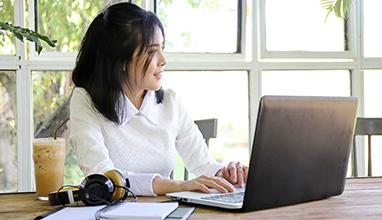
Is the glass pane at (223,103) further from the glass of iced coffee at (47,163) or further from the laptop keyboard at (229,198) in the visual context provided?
the laptop keyboard at (229,198)

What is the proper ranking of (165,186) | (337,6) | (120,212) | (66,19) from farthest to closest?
(337,6)
(66,19)
(165,186)
(120,212)

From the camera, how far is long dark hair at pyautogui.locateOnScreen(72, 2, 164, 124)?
70.4 inches

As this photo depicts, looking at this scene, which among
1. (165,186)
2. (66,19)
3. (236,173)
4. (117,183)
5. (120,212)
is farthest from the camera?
(66,19)

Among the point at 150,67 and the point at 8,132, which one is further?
the point at 8,132

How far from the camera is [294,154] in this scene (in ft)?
3.95

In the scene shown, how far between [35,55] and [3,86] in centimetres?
22

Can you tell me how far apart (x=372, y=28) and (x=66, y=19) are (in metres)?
1.74

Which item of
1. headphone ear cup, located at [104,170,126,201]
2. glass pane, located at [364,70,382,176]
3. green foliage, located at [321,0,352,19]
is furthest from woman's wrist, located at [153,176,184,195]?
glass pane, located at [364,70,382,176]

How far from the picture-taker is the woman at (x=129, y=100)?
1729 mm

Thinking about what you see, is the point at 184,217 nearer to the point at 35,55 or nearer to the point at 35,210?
the point at 35,210

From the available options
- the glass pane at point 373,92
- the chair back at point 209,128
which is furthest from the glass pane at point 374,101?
the chair back at point 209,128

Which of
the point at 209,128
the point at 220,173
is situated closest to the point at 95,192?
the point at 220,173

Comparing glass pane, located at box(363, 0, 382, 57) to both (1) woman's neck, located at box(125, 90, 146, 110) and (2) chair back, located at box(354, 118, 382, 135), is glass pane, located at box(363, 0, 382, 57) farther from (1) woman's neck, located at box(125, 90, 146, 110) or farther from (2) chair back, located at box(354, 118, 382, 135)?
(1) woman's neck, located at box(125, 90, 146, 110)

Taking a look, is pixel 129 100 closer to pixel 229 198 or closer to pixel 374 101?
pixel 229 198
